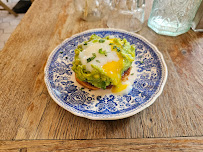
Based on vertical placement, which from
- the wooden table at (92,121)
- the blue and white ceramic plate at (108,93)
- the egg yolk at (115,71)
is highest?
the egg yolk at (115,71)

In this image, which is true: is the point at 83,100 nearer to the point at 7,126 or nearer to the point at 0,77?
the point at 7,126

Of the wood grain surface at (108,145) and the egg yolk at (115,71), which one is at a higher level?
the egg yolk at (115,71)

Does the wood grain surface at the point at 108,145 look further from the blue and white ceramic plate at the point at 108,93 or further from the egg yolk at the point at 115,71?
the egg yolk at the point at 115,71

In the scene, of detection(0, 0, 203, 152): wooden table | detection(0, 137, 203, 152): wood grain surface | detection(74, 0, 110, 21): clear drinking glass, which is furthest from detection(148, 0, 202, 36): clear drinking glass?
detection(0, 137, 203, 152): wood grain surface

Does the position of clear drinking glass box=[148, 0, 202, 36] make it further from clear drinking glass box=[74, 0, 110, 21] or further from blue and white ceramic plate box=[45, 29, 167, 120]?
clear drinking glass box=[74, 0, 110, 21]

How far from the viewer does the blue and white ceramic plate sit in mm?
812

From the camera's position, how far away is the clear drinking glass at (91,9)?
158cm

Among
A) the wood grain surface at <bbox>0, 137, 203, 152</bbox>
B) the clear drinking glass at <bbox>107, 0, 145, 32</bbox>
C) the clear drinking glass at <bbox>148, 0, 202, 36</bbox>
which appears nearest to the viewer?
the wood grain surface at <bbox>0, 137, 203, 152</bbox>

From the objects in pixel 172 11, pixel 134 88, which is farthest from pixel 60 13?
pixel 134 88

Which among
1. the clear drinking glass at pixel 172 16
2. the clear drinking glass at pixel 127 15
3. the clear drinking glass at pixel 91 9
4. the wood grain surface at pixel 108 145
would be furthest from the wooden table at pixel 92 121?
the clear drinking glass at pixel 91 9

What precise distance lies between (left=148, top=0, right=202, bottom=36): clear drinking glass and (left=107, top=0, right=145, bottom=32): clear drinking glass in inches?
5.0

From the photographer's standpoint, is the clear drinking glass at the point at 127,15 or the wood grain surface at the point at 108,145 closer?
the wood grain surface at the point at 108,145

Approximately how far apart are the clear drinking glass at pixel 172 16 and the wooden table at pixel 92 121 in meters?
0.13

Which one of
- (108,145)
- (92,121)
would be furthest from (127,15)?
(108,145)
